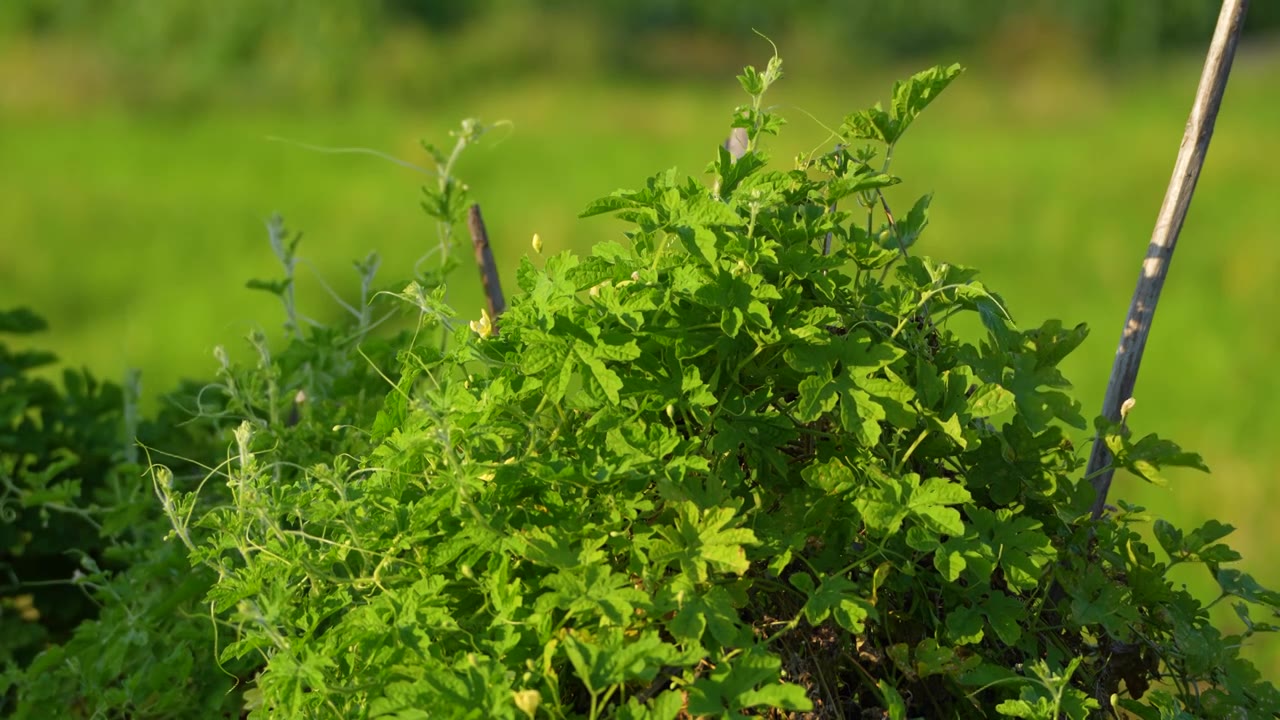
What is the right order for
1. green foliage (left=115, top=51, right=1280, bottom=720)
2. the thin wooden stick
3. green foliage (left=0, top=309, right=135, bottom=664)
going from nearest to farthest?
green foliage (left=115, top=51, right=1280, bottom=720) < the thin wooden stick < green foliage (left=0, top=309, right=135, bottom=664)

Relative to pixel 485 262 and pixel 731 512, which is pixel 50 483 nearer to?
pixel 485 262

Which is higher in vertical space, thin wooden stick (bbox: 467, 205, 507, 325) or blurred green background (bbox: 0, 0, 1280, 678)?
blurred green background (bbox: 0, 0, 1280, 678)

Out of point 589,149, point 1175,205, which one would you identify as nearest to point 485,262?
point 1175,205

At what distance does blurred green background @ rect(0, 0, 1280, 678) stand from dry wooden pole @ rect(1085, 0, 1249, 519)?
367 cm

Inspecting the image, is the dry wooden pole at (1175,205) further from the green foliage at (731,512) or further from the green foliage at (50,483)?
the green foliage at (50,483)

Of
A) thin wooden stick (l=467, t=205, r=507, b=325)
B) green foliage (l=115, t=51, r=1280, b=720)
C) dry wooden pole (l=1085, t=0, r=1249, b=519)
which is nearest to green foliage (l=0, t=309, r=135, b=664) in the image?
thin wooden stick (l=467, t=205, r=507, b=325)

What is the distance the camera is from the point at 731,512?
1418 millimetres

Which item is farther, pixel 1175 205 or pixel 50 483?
pixel 50 483

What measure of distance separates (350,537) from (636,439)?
417 mm

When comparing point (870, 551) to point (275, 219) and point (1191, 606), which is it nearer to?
point (1191, 606)

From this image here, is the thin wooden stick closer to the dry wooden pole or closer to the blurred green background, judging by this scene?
the dry wooden pole

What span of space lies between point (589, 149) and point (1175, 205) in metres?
9.27

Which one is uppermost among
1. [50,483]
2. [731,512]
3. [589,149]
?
[589,149]

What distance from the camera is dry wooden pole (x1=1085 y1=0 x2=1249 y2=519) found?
200cm
